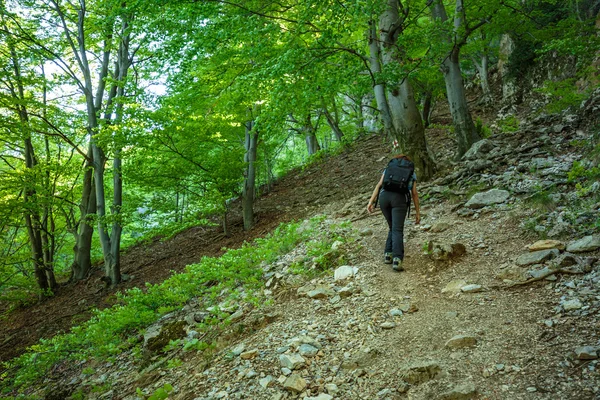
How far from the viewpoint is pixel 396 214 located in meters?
5.43

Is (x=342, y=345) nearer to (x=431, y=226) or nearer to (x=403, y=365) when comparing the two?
(x=403, y=365)

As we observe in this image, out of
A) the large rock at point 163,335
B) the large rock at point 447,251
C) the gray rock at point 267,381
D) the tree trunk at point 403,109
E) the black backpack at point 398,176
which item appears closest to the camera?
the gray rock at point 267,381

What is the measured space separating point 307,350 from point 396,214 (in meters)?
2.51

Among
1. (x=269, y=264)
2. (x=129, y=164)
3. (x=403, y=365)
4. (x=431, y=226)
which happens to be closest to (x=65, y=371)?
(x=269, y=264)

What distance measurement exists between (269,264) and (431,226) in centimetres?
350

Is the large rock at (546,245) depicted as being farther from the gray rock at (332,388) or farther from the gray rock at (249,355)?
the gray rock at (249,355)

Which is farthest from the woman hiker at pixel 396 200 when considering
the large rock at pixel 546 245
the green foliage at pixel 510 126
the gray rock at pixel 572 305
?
the green foliage at pixel 510 126

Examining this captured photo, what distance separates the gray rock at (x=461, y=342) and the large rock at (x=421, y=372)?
0.32m

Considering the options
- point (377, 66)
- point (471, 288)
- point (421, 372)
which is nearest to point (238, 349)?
point (421, 372)

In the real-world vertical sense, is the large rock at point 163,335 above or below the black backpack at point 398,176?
below

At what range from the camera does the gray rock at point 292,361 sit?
12.3 ft

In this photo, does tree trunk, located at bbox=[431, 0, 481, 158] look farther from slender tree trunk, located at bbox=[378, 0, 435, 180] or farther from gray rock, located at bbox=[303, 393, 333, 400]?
gray rock, located at bbox=[303, 393, 333, 400]

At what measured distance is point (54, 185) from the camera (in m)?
13.8

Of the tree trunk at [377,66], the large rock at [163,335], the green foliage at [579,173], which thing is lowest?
the large rock at [163,335]
